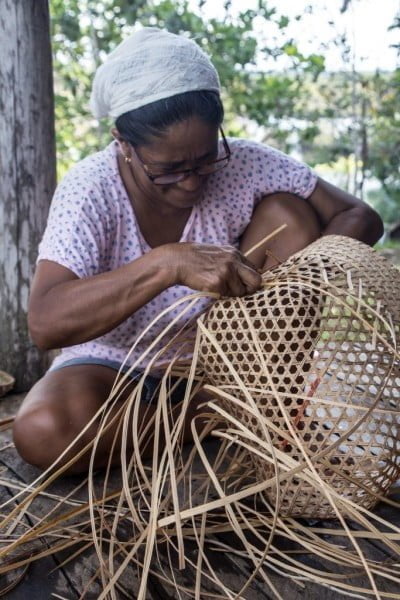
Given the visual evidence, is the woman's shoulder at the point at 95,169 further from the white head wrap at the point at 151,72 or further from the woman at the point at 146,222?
the white head wrap at the point at 151,72

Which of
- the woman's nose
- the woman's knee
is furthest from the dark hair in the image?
the woman's knee

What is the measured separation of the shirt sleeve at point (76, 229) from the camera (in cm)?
140

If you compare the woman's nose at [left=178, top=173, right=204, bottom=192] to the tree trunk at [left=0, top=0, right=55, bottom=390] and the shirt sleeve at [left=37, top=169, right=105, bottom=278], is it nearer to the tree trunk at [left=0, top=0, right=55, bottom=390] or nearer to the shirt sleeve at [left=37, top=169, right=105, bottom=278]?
the shirt sleeve at [left=37, top=169, right=105, bottom=278]

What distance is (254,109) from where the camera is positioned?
4109 mm

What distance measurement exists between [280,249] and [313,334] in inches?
19.0

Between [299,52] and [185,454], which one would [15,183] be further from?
[299,52]

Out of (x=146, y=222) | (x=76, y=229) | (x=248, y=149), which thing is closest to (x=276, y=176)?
(x=248, y=149)

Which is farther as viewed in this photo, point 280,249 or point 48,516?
point 280,249

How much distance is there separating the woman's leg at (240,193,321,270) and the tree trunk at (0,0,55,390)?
769 millimetres

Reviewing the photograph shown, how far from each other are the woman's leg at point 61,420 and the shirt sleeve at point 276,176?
2.16ft

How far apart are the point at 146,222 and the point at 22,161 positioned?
27.9 inches

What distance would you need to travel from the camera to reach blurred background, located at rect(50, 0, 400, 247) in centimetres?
352

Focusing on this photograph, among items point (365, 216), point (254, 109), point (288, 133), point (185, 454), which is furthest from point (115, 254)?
point (288, 133)

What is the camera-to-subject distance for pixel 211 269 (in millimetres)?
1163
